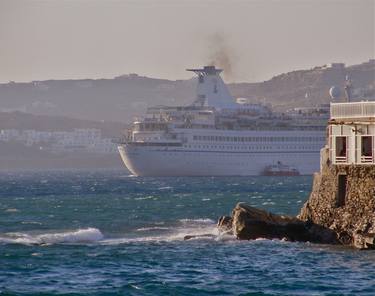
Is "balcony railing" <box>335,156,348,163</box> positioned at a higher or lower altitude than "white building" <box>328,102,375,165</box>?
lower

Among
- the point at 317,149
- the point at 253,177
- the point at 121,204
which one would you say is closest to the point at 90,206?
the point at 121,204

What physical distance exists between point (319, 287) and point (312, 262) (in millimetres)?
4266

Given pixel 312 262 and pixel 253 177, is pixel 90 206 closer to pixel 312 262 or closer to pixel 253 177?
pixel 312 262

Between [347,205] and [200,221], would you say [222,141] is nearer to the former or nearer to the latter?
[200,221]

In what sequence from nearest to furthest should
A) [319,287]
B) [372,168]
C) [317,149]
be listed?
[319,287], [372,168], [317,149]

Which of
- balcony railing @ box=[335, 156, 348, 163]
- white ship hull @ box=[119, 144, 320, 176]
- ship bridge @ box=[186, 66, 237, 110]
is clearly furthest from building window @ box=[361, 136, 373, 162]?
ship bridge @ box=[186, 66, 237, 110]

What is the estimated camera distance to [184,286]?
124 ft

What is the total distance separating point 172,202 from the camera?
82.4m

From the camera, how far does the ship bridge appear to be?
179 metres

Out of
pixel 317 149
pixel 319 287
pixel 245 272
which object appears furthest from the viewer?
pixel 317 149

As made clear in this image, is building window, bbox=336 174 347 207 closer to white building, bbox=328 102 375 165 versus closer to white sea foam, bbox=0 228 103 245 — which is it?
white building, bbox=328 102 375 165

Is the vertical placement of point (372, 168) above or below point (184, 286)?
above

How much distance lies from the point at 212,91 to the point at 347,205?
135799mm

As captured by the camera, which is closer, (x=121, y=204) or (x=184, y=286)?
(x=184, y=286)
